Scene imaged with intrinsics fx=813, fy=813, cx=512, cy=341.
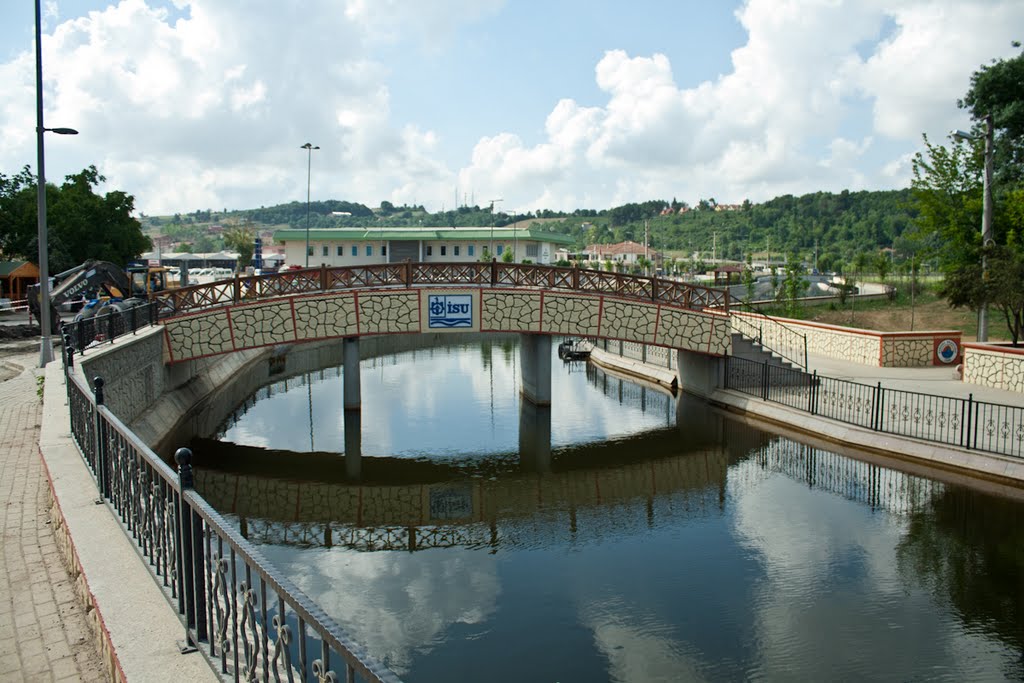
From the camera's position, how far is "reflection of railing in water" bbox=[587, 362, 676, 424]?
81.8ft

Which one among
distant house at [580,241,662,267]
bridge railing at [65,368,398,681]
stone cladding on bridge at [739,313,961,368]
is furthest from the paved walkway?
distant house at [580,241,662,267]

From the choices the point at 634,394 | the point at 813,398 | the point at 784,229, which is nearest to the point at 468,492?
the point at 813,398

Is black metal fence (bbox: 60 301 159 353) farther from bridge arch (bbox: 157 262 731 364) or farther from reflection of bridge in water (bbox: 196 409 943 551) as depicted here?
reflection of bridge in water (bbox: 196 409 943 551)

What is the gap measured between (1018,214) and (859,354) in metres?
6.88

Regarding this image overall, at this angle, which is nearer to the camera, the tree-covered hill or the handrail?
the handrail

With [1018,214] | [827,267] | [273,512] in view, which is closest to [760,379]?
[1018,214]

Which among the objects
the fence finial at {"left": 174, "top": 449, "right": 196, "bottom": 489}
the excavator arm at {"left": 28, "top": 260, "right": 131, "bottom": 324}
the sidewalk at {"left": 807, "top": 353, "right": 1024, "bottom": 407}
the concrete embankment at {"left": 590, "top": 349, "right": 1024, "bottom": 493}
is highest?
the excavator arm at {"left": 28, "top": 260, "right": 131, "bottom": 324}

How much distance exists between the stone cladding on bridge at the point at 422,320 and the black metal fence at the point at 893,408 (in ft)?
5.37

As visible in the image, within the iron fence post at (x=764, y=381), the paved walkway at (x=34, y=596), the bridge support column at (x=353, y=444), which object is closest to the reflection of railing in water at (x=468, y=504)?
the bridge support column at (x=353, y=444)

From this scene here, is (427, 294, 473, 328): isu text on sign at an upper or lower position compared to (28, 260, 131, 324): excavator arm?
lower

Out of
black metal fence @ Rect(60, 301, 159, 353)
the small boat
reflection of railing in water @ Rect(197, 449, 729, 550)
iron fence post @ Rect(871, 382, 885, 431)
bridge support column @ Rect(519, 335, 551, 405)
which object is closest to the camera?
reflection of railing in water @ Rect(197, 449, 729, 550)

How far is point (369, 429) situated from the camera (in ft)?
71.6

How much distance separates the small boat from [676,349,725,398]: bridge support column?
8.59 m

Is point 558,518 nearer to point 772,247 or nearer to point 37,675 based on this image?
point 37,675
